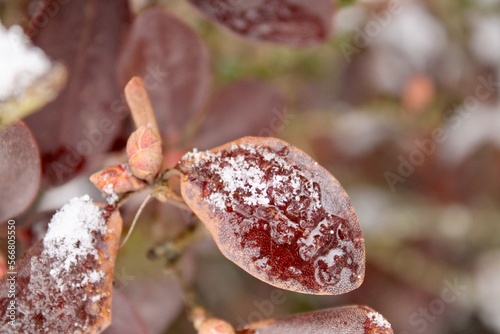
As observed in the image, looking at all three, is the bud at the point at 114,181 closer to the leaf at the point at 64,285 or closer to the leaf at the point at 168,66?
the leaf at the point at 64,285

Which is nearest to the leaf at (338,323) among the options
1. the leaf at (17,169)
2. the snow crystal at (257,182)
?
the snow crystal at (257,182)

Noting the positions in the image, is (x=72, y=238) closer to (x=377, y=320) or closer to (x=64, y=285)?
(x=64, y=285)

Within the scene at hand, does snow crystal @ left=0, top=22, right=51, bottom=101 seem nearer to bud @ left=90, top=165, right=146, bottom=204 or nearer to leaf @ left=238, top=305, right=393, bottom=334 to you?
bud @ left=90, top=165, right=146, bottom=204

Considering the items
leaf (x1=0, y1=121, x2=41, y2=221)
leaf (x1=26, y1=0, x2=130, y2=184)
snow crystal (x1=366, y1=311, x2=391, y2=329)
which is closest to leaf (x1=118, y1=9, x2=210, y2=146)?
leaf (x1=26, y1=0, x2=130, y2=184)

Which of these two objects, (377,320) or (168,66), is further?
(168,66)

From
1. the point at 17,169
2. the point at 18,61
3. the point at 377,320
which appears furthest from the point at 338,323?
the point at 18,61

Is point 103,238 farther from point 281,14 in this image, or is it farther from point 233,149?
point 281,14

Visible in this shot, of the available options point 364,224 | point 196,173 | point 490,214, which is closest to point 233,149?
point 196,173
